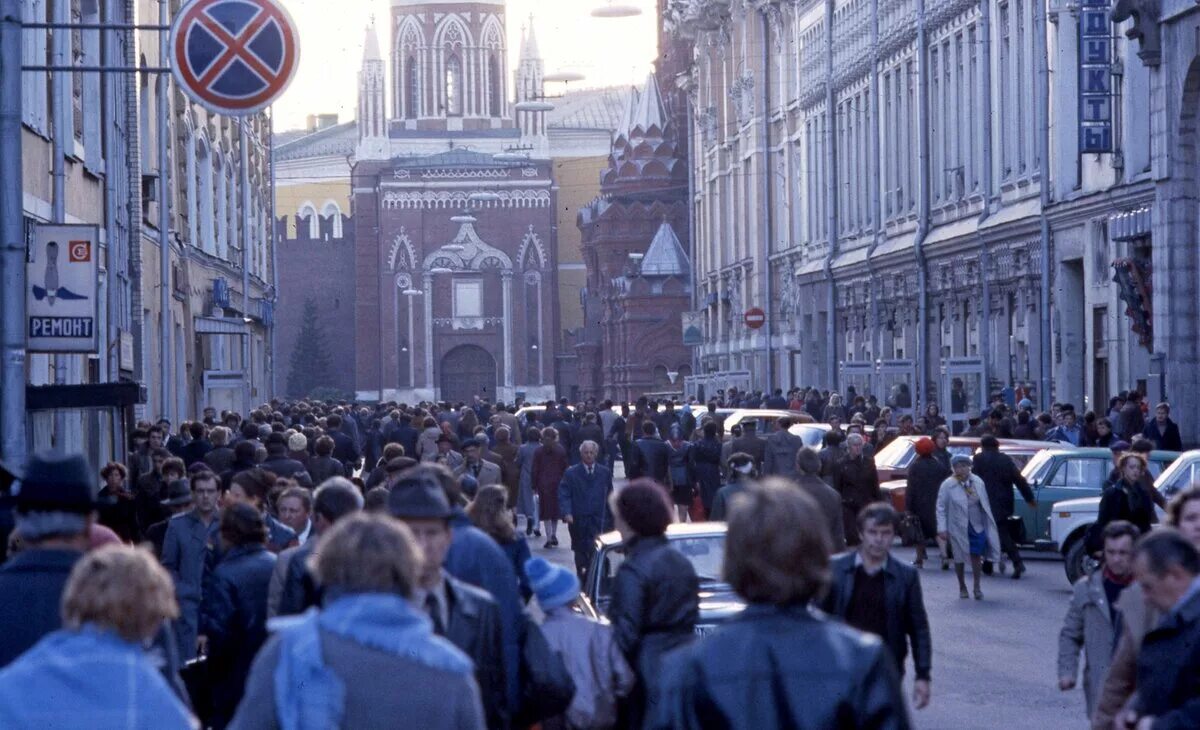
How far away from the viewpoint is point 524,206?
12038 cm

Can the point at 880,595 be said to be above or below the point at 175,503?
below

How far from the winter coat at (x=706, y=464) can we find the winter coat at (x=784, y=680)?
21.4 metres

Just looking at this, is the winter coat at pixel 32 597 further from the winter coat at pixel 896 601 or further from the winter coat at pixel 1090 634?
the winter coat at pixel 1090 634

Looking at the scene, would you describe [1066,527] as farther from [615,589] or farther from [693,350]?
[693,350]

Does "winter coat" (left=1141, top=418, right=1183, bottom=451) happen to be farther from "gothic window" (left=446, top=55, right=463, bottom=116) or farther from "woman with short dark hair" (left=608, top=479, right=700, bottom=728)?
"gothic window" (left=446, top=55, right=463, bottom=116)

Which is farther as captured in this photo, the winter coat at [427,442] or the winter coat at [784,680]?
the winter coat at [427,442]

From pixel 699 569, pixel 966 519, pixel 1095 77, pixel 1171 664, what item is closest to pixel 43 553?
pixel 1171 664

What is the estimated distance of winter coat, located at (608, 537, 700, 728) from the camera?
8.75 meters

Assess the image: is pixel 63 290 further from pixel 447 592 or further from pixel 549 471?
pixel 549 471

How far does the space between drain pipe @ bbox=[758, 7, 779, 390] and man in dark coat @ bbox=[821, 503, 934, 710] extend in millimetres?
54755

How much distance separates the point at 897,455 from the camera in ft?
90.6

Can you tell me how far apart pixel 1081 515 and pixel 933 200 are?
90.0 feet

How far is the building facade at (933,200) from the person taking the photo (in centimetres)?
3616

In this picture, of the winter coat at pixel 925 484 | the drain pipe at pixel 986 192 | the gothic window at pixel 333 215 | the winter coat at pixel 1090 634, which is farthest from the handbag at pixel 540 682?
the gothic window at pixel 333 215
